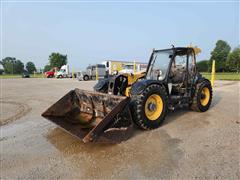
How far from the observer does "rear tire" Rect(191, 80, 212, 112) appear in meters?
5.17

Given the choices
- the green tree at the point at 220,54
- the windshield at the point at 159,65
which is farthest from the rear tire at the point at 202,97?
the green tree at the point at 220,54

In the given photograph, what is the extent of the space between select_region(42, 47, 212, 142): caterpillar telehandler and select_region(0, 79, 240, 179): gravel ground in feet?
0.98

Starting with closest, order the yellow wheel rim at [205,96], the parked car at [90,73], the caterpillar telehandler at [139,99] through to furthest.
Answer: the caterpillar telehandler at [139,99] → the yellow wheel rim at [205,96] → the parked car at [90,73]

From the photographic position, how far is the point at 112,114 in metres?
3.14

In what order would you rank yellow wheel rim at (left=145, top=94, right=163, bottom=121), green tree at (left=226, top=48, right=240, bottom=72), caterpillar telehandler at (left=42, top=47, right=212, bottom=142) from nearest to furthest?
caterpillar telehandler at (left=42, top=47, right=212, bottom=142)
yellow wheel rim at (left=145, top=94, right=163, bottom=121)
green tree at (left=226, top=48, right=240, bottom=72)

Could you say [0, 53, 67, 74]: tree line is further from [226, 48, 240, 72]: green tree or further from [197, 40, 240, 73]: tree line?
[226, 48, 240, 72]: green tree

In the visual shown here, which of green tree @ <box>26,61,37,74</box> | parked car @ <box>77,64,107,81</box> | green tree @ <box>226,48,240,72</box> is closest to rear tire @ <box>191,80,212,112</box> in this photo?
parked car @ <box>77,64,107,81</box>

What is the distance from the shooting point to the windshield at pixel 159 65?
4820 mm

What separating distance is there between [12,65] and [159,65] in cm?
9775

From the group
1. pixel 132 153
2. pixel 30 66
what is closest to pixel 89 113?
pixel 132 153

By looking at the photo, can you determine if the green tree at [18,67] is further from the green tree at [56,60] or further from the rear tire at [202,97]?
the rear tire at [202,97]

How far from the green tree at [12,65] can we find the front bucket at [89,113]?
307 feet

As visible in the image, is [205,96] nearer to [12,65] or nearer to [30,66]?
[12,65]

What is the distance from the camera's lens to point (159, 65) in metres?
5.14
